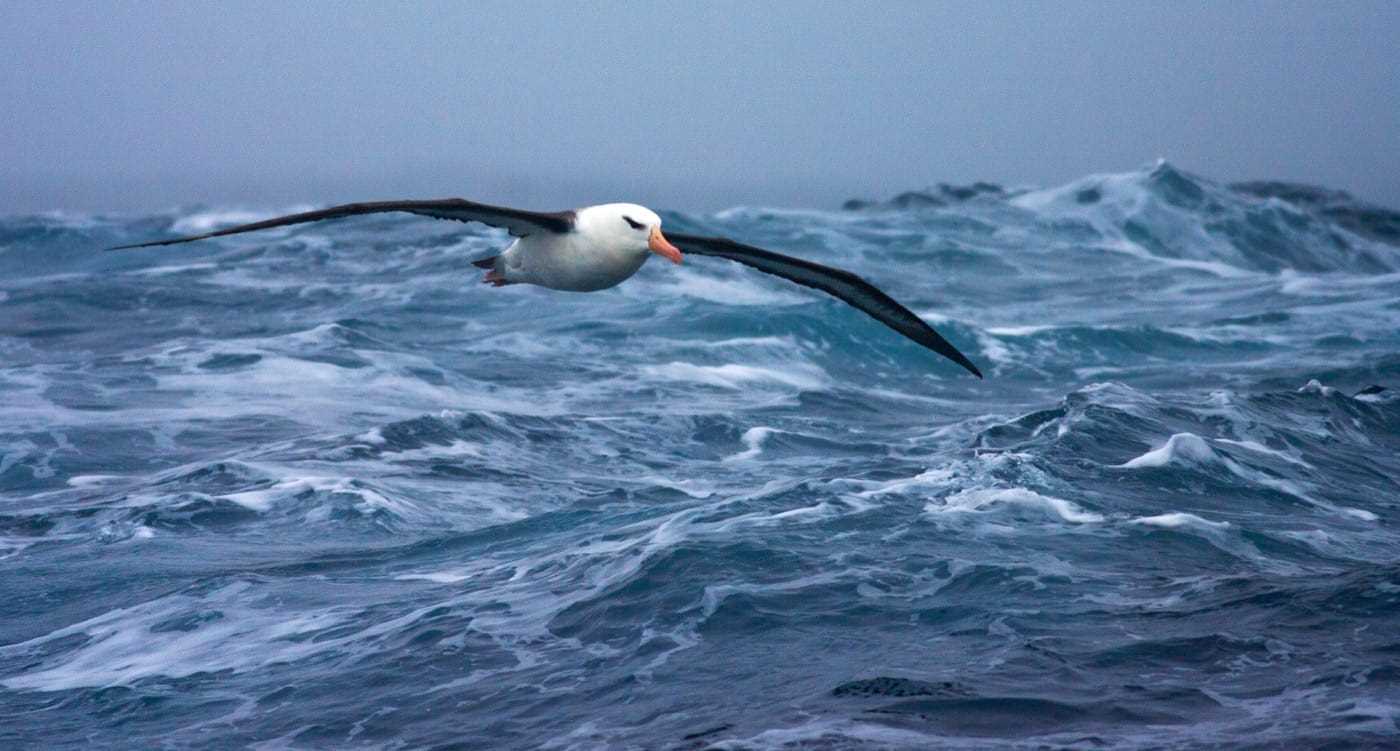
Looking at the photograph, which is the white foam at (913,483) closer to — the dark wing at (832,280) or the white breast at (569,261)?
the dark wing at (832,280)

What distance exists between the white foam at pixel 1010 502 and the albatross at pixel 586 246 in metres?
1.90

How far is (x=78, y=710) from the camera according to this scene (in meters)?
9.81

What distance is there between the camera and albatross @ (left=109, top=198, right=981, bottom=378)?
33.4 ft

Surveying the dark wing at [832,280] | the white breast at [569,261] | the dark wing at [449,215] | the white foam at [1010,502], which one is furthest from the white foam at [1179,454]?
the dark wing at [449,215]

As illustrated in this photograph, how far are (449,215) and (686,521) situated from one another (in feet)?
12.2

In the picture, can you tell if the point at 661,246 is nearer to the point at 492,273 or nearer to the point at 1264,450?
the point at 492,273

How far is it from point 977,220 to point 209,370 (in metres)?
22.7

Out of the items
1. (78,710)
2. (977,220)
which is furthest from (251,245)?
(78,710)

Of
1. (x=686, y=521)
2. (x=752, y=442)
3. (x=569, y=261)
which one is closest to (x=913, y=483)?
(x=686, y=521)

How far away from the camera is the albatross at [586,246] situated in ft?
33.4

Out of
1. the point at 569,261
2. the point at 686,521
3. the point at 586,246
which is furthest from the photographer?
the point at 686,521

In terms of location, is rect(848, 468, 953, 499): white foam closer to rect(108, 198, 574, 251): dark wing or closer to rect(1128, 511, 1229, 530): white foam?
rect(1128, 511, 1229, 530): white foam

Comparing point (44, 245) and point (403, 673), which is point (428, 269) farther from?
point (403, 673)

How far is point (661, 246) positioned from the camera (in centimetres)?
1012
